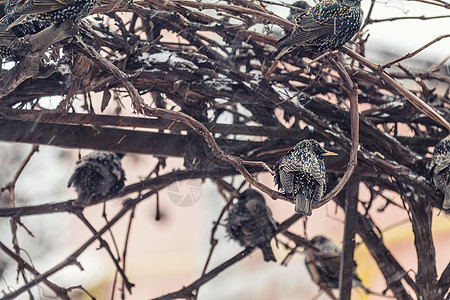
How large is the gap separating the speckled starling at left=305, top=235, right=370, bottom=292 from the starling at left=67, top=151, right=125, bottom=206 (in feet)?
1.16

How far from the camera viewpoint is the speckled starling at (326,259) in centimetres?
97

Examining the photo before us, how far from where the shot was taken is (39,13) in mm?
570

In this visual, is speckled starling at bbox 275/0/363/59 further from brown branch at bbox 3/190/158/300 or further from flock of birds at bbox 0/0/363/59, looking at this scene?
brown branch at bbox 3/190/158/300

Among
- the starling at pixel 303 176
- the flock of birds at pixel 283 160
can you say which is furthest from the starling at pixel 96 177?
the starling at pixel 303 176

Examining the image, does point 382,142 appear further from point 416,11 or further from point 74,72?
point 74,72

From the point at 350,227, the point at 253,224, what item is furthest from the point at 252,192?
the point at 350,227

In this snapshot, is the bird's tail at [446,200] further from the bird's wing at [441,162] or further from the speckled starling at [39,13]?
the speckled starling at [39,13]

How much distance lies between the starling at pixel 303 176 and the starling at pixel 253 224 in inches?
8.1

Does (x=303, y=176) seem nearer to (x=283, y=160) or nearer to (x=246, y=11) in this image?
(x=283, y=160)

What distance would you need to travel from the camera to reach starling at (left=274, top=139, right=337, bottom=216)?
627 millimetres

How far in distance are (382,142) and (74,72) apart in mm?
438

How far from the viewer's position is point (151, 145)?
0.82 m

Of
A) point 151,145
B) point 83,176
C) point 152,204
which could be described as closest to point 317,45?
point 151,145

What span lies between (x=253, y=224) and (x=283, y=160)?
0.22m
